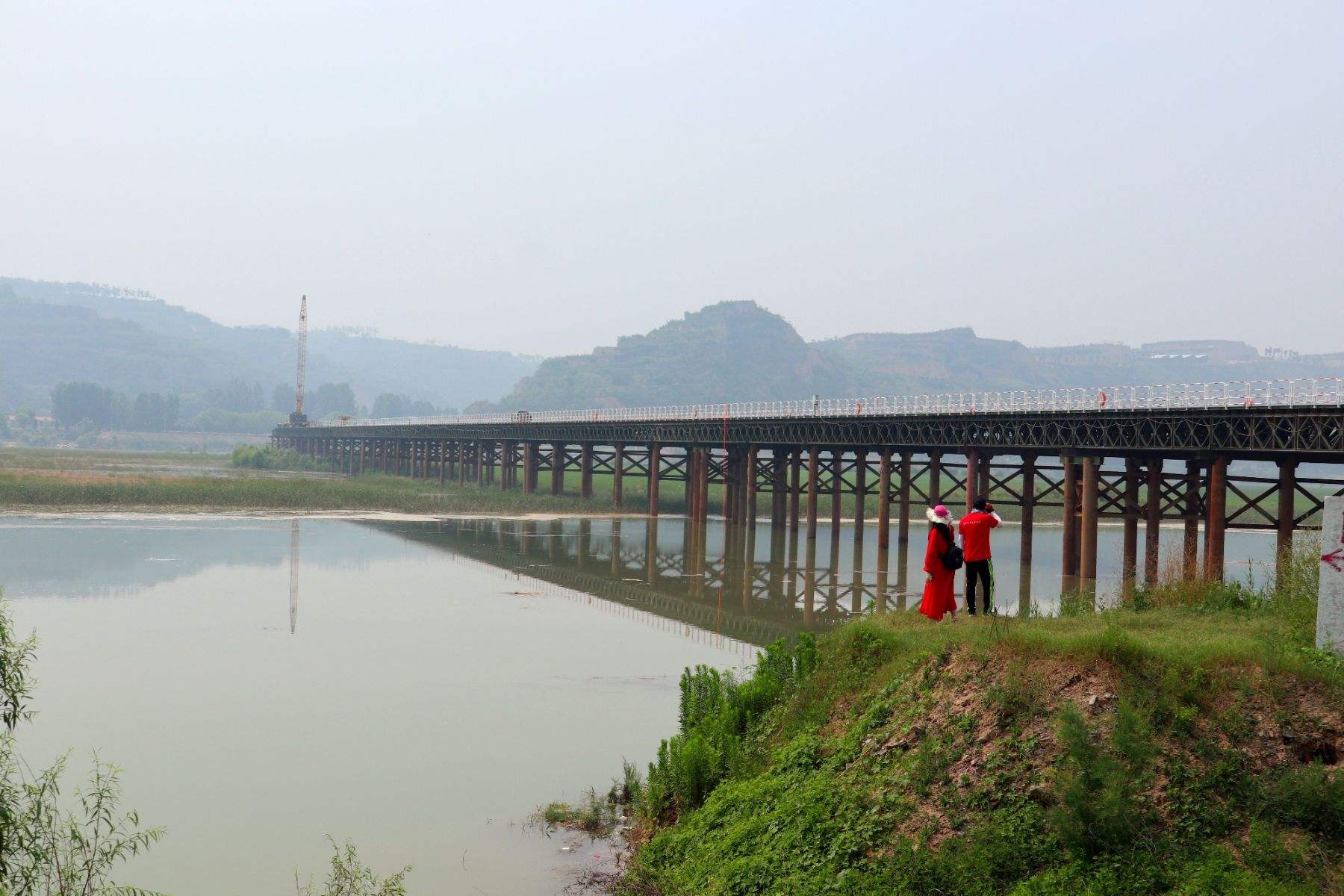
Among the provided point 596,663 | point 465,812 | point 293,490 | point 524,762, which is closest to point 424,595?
point 596,663

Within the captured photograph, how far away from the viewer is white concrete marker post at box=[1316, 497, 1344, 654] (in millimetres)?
12242

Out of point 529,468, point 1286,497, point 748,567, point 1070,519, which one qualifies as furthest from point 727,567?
point 529,468

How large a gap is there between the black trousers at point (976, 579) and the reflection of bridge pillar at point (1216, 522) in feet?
59.1

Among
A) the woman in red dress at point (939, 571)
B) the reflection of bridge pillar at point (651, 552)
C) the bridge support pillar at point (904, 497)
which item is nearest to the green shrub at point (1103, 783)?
the woman in red dress at point (939, 571)

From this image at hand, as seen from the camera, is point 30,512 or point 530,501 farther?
point 530,501

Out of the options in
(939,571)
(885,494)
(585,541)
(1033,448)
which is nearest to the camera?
(939,571)

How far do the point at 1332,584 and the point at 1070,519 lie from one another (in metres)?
30.4

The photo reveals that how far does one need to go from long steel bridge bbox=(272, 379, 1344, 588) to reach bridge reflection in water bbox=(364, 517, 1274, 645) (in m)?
2.13

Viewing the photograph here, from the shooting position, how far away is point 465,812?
14.8 metres

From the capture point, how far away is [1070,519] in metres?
41.9

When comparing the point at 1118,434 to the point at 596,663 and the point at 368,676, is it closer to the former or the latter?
the point at 596,663

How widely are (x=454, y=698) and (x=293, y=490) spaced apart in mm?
56355

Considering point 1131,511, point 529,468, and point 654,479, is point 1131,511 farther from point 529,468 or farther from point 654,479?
point 529,468

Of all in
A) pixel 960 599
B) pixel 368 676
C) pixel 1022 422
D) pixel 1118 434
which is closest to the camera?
pixel 368 676
